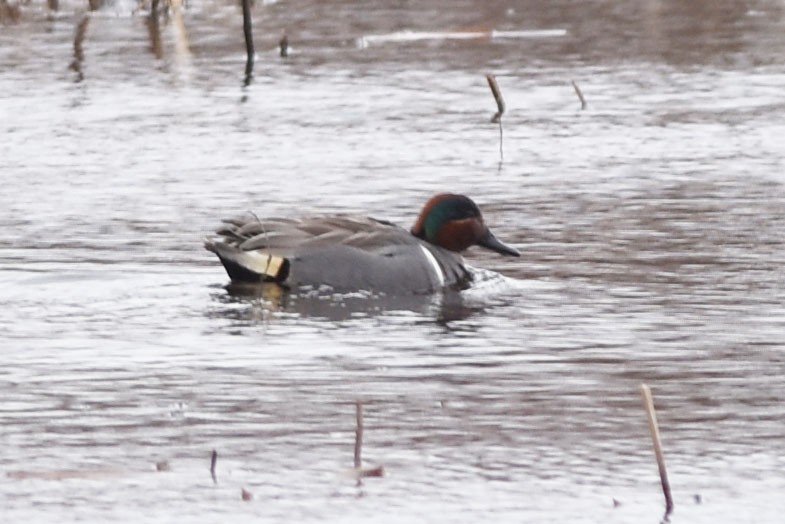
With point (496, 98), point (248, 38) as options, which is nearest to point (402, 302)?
point (496, 98)

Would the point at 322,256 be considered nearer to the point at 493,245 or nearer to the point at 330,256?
the point at 330,256

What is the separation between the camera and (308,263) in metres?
9.69

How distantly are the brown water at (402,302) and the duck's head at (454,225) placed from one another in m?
0.21

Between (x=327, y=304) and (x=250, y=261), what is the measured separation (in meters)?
0.50

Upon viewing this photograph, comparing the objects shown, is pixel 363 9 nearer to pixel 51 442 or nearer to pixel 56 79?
pixel 56 79

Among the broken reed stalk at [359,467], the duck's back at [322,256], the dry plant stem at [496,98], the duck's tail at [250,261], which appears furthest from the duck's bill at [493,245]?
the dry plant stem at [496,98]

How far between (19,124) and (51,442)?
31.0 feet

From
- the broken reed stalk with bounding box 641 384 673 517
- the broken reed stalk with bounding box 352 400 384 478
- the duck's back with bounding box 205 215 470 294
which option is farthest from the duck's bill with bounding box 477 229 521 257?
the broken reed stalk with bounding box 641 384 673 517

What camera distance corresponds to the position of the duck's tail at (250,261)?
968 cm

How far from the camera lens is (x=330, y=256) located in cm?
966

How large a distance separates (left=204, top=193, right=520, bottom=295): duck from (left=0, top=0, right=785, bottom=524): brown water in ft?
0.66

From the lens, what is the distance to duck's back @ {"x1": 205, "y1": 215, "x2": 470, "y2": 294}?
9.68 meters

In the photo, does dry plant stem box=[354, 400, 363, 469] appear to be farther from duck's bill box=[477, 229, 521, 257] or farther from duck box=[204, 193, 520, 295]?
duck's bill box=[477, 229, 521, 257]

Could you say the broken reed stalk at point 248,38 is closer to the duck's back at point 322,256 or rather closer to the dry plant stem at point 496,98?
the dry plant stem at point 496,98
